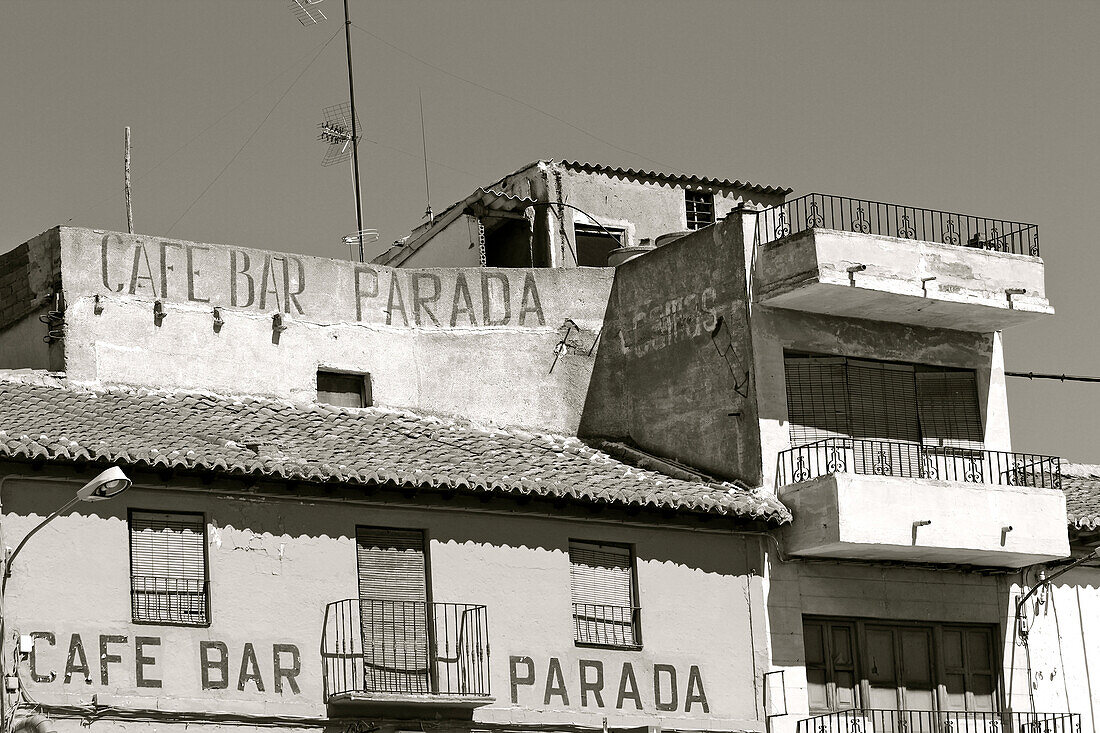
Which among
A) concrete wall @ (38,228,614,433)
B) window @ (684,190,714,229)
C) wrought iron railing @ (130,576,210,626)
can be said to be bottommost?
wrought iron railing @ (130,576,210,626)

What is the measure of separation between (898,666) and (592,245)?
9604mm

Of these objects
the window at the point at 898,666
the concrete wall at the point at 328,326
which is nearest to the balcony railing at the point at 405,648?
the concrete wall at the point at 328,326

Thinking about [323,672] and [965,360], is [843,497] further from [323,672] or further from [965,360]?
[323,672]

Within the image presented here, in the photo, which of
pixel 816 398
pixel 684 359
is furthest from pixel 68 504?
pixel 816 398

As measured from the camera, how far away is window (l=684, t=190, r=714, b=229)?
35125 mm

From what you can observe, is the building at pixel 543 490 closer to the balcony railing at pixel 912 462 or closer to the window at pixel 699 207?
the balcony railing at pixel 912 462

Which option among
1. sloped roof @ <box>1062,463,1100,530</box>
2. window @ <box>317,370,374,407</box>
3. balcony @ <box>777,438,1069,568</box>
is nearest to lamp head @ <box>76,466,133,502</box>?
window @ <box>317,370,374,407</box>

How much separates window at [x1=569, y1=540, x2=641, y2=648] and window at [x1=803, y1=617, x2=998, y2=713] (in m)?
2.58

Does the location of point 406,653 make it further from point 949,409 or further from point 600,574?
point 949,409

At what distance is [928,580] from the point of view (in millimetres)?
27938

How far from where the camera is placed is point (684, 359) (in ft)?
93.1

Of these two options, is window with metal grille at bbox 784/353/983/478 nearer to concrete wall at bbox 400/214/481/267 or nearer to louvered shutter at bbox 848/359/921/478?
louvered shutter at bbox 848/359/921/478

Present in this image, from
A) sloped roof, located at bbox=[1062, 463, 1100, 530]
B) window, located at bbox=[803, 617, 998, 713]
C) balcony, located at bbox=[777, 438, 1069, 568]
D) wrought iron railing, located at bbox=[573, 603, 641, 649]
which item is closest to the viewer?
wrought iron railing, located at bbox=[573, 603, 641, 649]

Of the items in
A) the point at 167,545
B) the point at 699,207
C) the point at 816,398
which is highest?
the point at 699,207
